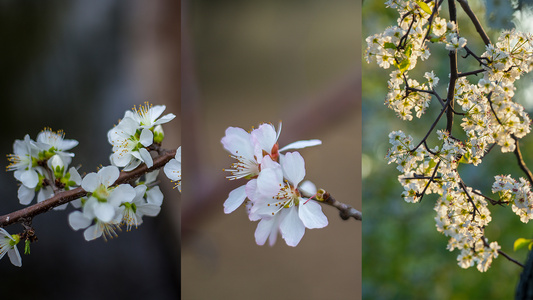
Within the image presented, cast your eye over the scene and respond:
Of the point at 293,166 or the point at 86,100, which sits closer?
the point at 293,166

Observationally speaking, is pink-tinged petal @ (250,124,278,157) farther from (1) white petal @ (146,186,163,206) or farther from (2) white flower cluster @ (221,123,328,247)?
(1) white petal @ (146,186,163,206)

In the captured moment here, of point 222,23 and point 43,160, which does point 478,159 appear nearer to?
point 222,23

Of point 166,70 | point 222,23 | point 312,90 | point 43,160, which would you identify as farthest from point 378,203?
point 43,160

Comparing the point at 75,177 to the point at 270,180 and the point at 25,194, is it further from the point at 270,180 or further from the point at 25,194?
the point at 270,180

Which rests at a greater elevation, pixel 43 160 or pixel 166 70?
pixel 166 70

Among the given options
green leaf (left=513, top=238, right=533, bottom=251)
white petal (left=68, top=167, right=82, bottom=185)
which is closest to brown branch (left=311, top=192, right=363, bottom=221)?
green leaf (left=513, top=238, right=533, bottom=251)

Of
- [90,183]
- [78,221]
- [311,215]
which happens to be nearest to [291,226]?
[311,215]
